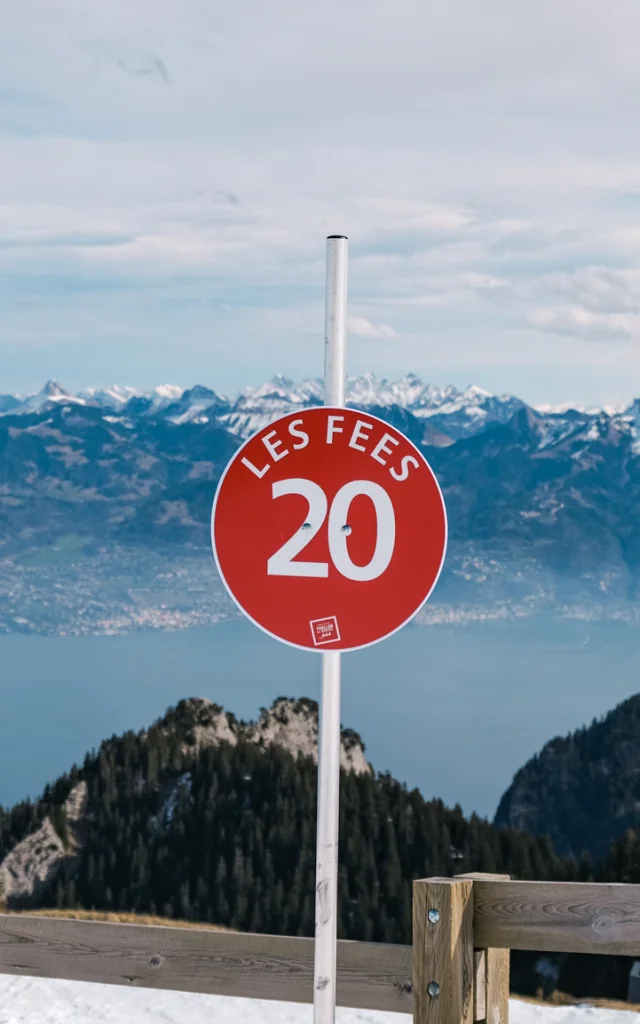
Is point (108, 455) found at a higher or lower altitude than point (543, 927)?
higher

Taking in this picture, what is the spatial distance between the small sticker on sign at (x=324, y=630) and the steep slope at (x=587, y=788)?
2144 centimetres

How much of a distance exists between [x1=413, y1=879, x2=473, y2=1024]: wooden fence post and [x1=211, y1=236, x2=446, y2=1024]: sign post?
23cm

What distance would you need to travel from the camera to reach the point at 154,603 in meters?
43.8

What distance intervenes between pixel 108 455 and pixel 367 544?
39.0 m

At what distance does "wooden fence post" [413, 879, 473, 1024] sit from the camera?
2525 mm

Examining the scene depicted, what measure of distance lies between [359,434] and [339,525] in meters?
0.21

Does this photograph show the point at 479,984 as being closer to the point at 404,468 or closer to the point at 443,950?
the point at 443,950

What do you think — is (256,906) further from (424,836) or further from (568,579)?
(568,579)

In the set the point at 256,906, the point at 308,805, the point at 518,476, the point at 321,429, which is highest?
the point at 518,476

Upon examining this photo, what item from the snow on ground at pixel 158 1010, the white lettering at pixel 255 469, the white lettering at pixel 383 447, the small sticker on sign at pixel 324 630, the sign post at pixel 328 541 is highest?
the white lettering at pixel 383 447

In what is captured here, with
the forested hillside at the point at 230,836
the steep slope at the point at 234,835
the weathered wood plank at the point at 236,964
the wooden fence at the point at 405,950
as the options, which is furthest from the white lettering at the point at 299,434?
the steep slope at the point at 234,835

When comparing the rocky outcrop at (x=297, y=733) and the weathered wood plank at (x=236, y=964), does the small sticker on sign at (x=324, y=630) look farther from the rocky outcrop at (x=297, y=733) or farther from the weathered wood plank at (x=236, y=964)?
the rocky outcrop at (x=297, y=733)

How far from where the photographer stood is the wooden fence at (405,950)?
2.51 m

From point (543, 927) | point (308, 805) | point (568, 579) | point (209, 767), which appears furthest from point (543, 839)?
point (568, 579)
